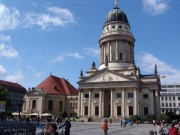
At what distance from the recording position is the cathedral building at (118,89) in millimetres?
67688

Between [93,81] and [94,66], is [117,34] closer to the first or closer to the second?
[94,66]

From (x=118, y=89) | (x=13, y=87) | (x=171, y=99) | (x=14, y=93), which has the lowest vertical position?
(x=171, y=99)

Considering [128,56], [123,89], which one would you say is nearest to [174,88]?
[128,56]

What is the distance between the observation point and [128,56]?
7981cm

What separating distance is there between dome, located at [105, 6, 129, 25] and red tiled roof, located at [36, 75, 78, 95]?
26.3 meters

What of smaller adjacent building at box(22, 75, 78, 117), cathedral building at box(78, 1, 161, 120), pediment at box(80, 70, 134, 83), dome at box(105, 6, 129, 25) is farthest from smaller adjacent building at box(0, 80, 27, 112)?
dome at box(105, 6, 129, 25)

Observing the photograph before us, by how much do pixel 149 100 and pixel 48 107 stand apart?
30.6 meters

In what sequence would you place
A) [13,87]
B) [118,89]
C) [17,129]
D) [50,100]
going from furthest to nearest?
[13,87] → [50,100] → [118,89] → [17,129]

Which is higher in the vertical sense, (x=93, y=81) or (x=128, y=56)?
(x=128, y=56)

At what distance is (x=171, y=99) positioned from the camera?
411ft

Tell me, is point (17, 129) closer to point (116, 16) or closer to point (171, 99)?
point (116, 16)

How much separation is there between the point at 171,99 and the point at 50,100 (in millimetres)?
71261

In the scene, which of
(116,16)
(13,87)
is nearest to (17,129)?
(116,16)

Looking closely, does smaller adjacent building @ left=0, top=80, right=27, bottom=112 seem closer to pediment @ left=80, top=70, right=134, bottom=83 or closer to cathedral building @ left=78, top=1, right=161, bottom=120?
cathedral building @ left=78, top=1, right=161, bottom=120
